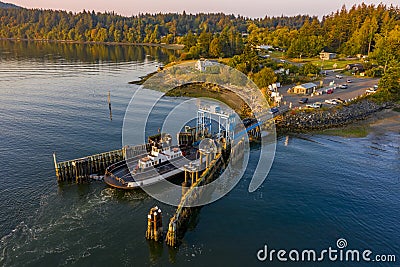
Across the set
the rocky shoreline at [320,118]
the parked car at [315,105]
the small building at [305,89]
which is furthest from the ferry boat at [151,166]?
the small building at [305,89]

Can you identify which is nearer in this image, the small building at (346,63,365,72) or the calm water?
the calm water

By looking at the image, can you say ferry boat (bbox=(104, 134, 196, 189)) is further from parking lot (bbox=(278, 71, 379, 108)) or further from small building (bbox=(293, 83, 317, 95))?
small building (bbox=(293, 83, 317, 95))

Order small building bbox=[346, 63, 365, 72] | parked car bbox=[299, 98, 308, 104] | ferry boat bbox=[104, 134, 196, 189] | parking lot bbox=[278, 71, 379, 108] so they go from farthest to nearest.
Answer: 1. small building bbox=[346, 63, 365, 72]
2. parking lot bbox=[278, 71, 379, 108]
3. parked car bbox=[299, 98, 308, 104]
4. ferry boat bbox=[104, 134, 196, 189]

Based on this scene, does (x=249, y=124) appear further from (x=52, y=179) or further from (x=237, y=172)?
(x=52, y=179)

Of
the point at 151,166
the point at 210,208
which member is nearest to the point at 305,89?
the point at 151,166

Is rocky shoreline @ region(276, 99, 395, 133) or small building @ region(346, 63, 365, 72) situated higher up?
small building @ region(346, 63, 365, 72)

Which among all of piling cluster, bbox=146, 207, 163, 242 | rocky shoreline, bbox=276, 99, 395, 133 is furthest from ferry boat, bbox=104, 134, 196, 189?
rocky shoreline, bbox=276, 99, 395, 133

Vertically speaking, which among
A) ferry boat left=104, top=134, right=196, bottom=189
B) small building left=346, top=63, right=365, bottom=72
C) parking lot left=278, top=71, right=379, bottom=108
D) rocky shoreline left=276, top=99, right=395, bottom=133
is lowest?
ferry boat left=104, top=134, right=196, bottom=189

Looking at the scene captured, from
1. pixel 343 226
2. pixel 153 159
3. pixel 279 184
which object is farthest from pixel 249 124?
pixel 343 226
